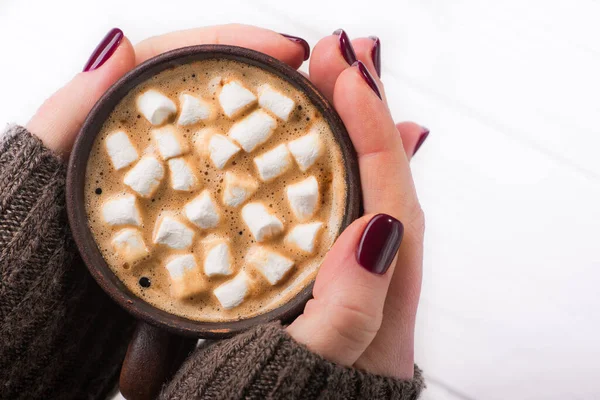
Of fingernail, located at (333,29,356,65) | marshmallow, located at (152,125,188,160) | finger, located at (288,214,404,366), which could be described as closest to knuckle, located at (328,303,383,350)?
finger, located at (288,214,404,366)

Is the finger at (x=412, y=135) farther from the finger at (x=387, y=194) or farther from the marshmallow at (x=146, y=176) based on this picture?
the marshmallow at (x=146, y=176)

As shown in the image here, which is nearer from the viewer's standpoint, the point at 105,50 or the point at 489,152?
the point at 105,50

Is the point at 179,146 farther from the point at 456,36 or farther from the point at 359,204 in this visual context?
the point at 456,36

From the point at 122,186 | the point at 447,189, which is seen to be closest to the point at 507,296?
the point at 447,189

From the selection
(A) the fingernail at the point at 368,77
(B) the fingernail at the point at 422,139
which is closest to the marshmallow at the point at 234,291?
(A) the fingernail at the point at 368,77

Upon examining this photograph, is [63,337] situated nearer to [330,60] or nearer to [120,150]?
[120,150]

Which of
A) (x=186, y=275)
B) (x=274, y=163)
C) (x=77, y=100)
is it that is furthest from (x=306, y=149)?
(x=77, y=100)
